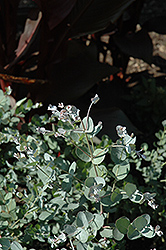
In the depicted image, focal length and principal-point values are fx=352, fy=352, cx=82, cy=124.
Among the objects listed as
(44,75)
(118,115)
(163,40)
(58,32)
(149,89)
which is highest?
(58,32)

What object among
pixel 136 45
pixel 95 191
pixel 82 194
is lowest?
pixel 136 45

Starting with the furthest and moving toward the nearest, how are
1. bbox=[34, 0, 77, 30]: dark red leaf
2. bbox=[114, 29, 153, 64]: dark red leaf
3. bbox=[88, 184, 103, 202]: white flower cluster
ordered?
bbox=[114, 29, 153, 64]: dark red leaf, bbox=[34, 0, 77, 30]: dark red leaf, bbox=[88, 184, 103, 202]: white flower cluster

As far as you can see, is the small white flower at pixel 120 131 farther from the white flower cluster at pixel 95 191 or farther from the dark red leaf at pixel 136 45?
the dark red leaf at pixel 136 45

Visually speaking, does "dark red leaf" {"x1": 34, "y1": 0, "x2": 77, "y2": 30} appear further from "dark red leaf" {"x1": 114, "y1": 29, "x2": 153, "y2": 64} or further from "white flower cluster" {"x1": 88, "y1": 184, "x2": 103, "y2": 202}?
"white flower cluster" {"x1": 88, "y1": 184, "x2": 103, "y2": 202}

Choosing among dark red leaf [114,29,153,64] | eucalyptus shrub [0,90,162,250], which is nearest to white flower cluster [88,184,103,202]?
eucalyptus shrub [0,90,162,250]

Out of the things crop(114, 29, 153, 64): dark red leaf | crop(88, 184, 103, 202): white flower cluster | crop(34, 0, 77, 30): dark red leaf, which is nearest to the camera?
crop(88, 184, 103, 202): white flower cluster

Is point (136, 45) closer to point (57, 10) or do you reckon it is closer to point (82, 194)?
point (57, 10)

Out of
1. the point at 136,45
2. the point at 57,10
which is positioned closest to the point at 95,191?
the point at 57,10

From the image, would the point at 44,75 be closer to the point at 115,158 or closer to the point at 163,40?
the point at 115,158

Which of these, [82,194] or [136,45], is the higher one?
[82,194]

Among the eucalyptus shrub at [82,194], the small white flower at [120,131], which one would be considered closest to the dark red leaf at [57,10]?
the eucalyptus shrub at [82,194]

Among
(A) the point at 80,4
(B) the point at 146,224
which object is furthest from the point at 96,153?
(A) the point at 80,4
